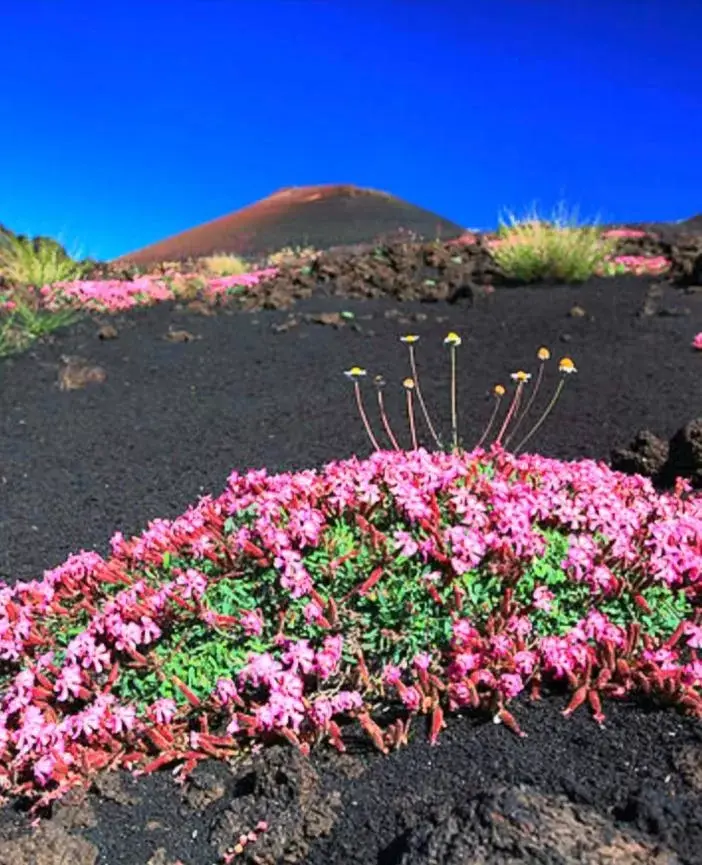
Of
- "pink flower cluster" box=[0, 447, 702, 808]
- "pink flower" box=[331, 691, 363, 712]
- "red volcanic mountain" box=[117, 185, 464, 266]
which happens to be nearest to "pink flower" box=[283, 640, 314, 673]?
"pink flower cluster" box=[0, 447, 702, 808]

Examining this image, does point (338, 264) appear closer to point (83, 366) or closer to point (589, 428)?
point (83, 366)

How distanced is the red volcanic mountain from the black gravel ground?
79.1ft

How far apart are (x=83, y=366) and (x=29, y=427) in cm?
181

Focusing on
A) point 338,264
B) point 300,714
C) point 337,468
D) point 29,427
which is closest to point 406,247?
point 338,264

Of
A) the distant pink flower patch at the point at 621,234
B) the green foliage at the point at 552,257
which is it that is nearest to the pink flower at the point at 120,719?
the green foliage at the point at 552,257

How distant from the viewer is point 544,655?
333 centimetres

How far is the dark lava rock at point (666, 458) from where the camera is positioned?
564cm

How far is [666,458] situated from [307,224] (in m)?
38.0

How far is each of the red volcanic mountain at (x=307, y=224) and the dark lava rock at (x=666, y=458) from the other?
29.3 meters

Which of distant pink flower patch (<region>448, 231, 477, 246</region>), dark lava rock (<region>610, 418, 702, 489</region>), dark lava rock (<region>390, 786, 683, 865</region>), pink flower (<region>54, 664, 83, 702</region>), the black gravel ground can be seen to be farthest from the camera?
distant pink flower patch (<region>448, 231, 477, 246</region>)

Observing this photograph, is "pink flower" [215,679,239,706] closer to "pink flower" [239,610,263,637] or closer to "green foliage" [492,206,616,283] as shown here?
"pink flower" [239,610,263,637]

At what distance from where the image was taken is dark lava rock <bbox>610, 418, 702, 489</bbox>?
564 centimetres

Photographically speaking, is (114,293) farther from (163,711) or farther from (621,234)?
(163,711)

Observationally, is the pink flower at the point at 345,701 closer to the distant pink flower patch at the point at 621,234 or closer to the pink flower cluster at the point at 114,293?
the pink flower cluster at the point at 114,293
